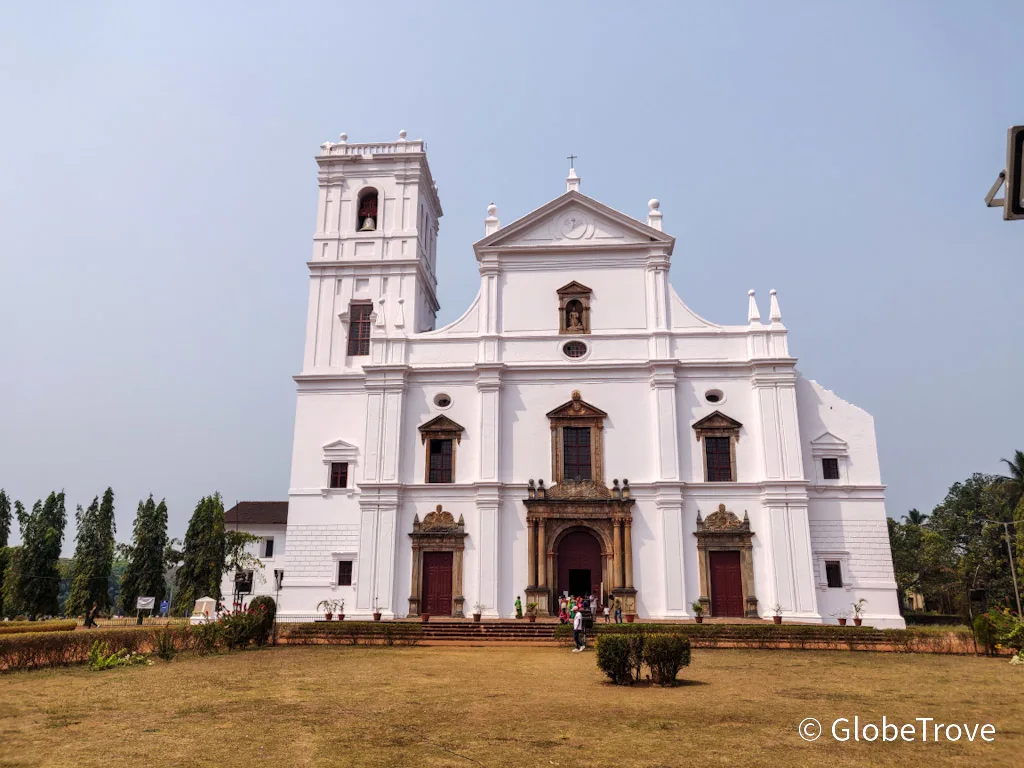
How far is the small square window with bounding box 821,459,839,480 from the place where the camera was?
2953cm

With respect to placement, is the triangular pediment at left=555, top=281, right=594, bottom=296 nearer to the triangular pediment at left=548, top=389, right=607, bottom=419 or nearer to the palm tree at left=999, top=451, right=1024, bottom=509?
the triangular pediment at left=548, top=389, right=607, bottom=419

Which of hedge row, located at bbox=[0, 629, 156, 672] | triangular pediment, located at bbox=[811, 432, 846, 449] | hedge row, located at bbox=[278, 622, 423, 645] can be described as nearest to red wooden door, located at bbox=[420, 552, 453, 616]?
hedge row, located at bbox=[278, 622, 423, 645]

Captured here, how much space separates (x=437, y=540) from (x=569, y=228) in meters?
13.8

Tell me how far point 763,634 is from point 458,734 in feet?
50.1

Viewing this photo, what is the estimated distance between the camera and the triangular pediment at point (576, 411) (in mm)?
29906

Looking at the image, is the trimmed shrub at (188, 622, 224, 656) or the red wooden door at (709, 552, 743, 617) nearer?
the trimmed shrub at (188, 622, 224, 656)

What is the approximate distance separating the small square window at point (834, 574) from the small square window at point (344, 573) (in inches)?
706

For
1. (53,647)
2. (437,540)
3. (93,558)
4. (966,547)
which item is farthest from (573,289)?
(966,547)

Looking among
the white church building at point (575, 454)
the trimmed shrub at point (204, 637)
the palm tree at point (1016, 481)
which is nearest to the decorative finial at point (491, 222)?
the white church building at point (575, 454)

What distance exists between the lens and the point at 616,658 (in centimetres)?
1334

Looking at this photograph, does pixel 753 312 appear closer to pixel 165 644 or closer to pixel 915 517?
pixel 165 644

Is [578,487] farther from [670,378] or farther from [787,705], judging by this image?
[787,705]

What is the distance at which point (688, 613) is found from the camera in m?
27.5

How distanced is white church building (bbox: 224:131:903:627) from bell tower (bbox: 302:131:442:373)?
0.63 ft
